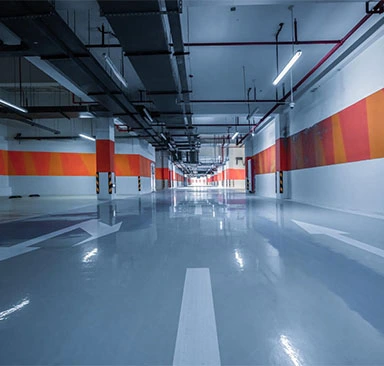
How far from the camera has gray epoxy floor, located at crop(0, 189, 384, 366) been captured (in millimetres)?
1408

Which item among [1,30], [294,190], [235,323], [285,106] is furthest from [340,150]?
[1,30]

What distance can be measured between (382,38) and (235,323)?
733 centimetres

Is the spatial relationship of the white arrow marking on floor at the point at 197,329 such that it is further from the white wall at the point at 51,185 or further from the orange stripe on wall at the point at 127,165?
the white wall at the point at 51,185

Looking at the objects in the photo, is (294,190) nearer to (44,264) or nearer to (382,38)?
(382,38)

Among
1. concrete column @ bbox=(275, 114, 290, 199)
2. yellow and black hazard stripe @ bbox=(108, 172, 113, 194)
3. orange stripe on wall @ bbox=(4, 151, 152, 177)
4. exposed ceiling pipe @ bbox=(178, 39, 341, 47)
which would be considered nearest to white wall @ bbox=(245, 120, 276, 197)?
concrete column @ bbox=(275, 114, 290, 199)

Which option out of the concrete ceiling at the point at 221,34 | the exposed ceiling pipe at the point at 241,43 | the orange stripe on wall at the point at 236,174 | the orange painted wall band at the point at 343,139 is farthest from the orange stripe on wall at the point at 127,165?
the orange stripe on wall at the point at 236,174

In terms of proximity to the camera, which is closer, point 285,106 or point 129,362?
point 129,362

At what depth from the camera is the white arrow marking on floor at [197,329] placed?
134 cm

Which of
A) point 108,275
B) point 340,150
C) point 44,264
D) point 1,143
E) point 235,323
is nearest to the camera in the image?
point 235,323

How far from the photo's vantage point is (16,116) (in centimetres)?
1151

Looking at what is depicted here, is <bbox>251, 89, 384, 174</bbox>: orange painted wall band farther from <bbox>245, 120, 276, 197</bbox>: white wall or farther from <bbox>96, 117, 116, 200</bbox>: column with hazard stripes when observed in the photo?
<bbox>96, 117, 116, 200</bbox>: column with hazard stripes

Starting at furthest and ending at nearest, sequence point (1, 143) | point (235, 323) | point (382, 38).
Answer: point (1, 143), point (382, 38), point (235, 323)

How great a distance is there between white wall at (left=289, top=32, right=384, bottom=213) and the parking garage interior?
0.17ft

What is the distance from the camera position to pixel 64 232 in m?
4.69
